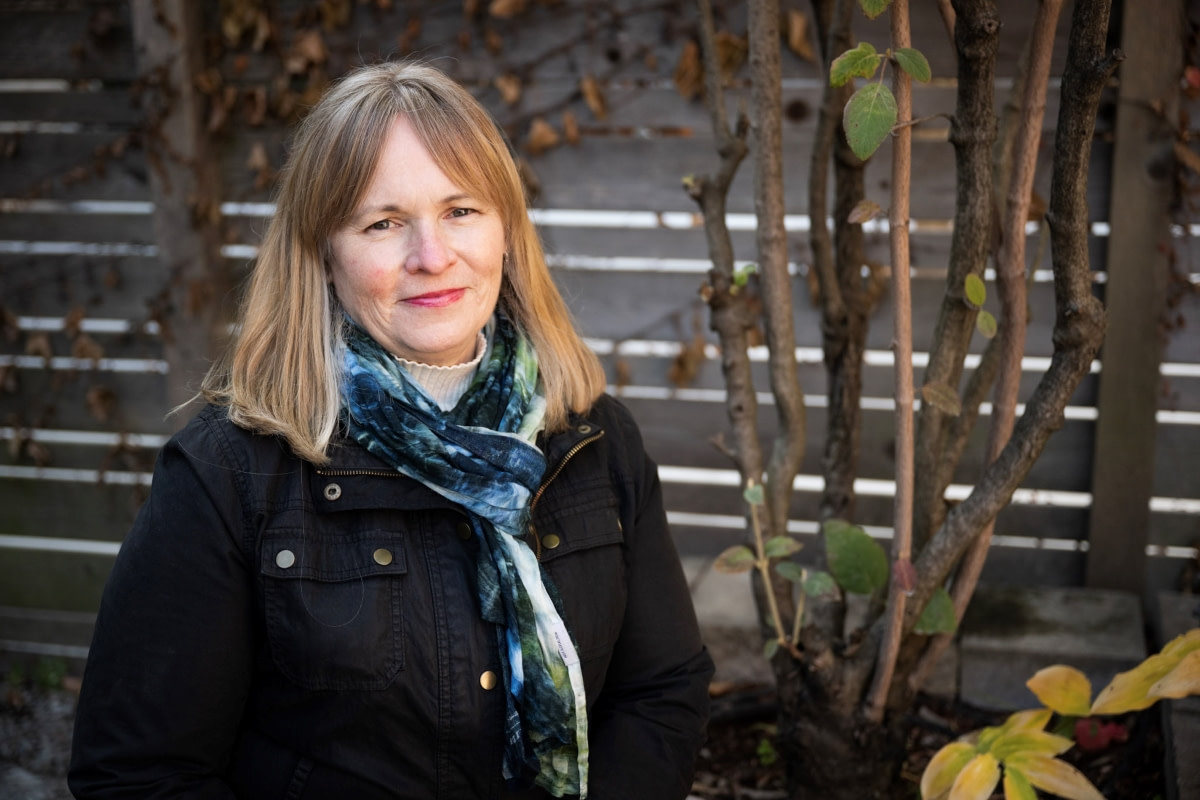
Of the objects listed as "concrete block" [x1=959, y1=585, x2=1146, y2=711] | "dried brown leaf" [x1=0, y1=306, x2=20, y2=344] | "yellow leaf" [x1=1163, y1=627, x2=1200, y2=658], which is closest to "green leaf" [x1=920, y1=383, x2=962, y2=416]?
"yellow leaf" [x1=1163, y1=627, x2=1200, y2=658]

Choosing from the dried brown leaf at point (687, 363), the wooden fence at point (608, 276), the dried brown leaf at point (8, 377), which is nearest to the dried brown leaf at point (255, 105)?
the wooden fence at point (608, 276)

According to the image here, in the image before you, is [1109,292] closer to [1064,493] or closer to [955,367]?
[1064,493]

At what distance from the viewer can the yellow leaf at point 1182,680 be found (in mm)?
1569

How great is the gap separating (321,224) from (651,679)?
842mm

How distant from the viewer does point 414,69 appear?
5.21 ft

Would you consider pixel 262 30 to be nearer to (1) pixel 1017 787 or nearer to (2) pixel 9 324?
(2) pixel 9 324

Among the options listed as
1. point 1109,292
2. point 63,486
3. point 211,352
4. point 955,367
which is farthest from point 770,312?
point 63,486

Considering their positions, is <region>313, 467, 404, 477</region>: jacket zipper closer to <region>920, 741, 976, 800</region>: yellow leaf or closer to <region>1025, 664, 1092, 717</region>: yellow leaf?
<region>920, 741, 976, 800</region>: yellow leaf

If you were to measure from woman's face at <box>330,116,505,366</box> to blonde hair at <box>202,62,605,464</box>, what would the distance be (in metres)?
0.02

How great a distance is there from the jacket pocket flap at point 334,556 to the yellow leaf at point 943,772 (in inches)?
35.0

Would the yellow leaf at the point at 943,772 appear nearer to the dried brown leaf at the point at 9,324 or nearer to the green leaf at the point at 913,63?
the green leaf at the point at 913,63

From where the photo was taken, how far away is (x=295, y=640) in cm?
142

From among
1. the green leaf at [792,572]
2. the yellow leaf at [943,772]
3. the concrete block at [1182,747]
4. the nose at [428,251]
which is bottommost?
the concrete block at [1182,747]

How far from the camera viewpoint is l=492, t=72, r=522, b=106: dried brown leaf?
3004 millimetres
